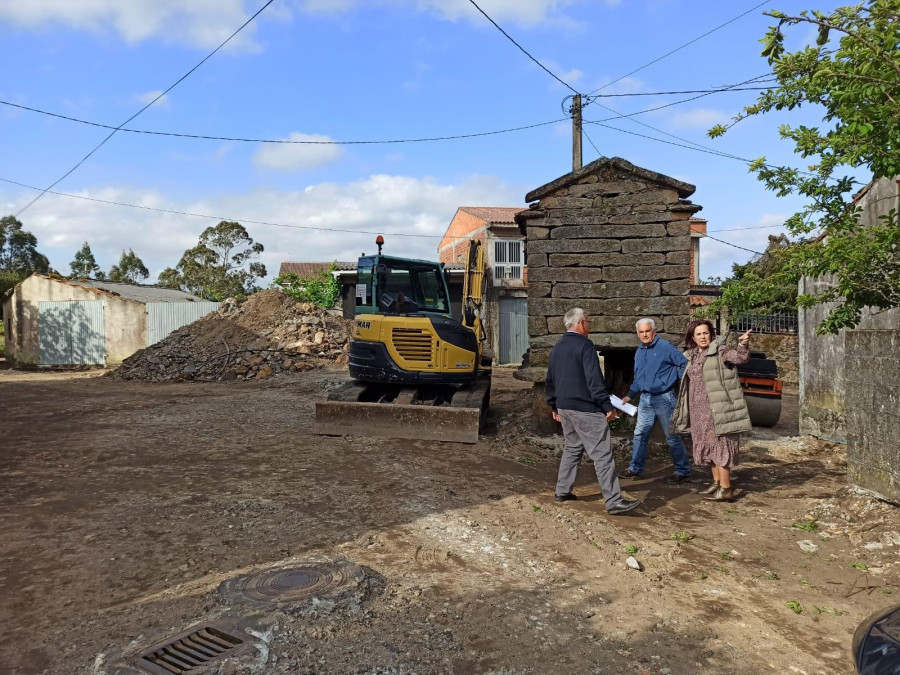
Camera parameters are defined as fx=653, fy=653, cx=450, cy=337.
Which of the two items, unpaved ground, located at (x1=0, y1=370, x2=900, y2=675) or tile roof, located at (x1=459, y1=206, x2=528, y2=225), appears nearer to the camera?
unpaved ground, located at (x1=0, y1=370, x2=900, y2=675)

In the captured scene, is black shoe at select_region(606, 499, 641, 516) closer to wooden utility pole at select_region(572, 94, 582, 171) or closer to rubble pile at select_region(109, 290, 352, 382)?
wooden utility pole at select_region(572, 94, 582, 171)

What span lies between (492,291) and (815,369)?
16469mm

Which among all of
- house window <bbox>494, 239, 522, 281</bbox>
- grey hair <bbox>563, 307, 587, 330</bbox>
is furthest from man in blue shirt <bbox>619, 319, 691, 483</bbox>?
house window <bbox>494, 239, 522, 281</bbox>

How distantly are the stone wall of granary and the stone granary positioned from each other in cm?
1

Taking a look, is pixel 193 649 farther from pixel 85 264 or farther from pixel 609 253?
pixel 85 264

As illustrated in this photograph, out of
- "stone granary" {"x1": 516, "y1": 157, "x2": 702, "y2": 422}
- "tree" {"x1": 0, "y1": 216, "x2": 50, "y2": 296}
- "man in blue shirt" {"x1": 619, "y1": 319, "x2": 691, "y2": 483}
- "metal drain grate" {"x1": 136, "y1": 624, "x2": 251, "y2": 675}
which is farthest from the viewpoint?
"tree" {"x1": 0, "y1": 216, "x2": 50, "y2": 296}

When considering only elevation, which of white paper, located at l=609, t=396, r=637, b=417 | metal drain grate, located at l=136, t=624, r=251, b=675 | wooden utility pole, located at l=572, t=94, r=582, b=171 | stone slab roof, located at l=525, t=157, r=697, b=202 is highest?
wooden utility pole, located at l=572, t=94, r=582, b=171

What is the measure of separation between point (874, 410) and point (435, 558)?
3994 millimetres

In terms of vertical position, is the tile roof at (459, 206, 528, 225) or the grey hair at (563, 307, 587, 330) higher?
the tile roof at (459, 206, 528, 225)

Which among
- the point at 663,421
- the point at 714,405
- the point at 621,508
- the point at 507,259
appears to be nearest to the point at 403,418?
the point at 663,421

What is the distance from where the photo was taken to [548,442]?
8797 mm

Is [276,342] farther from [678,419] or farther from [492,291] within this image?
[678,419]

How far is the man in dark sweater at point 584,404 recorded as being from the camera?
5613mm

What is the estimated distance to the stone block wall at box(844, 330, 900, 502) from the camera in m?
5.38
